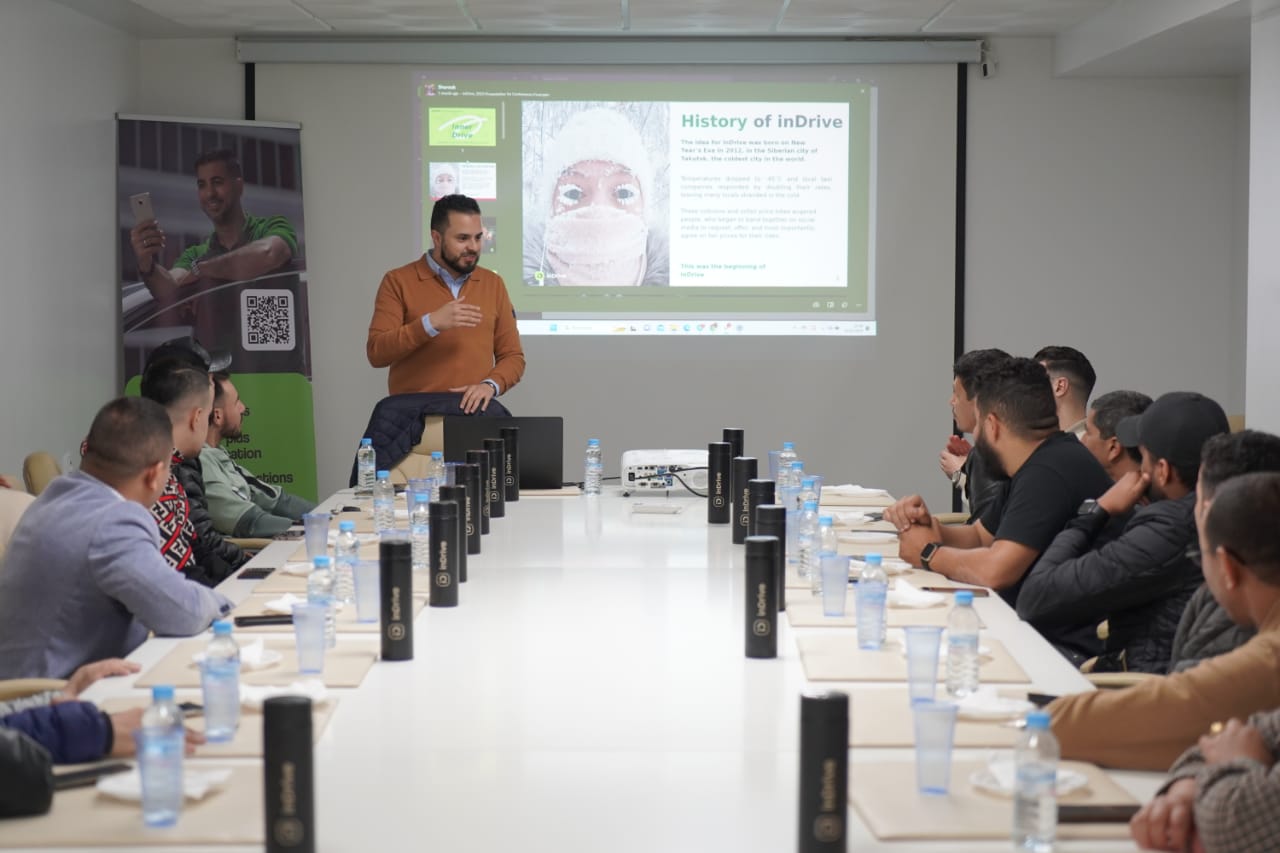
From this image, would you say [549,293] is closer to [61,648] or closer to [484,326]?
[484,326]

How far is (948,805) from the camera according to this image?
1.87 metres

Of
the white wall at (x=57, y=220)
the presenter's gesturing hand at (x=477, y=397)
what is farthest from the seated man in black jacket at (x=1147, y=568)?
the white wall at (x=57, y=220)

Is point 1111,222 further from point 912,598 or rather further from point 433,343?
point 912,598

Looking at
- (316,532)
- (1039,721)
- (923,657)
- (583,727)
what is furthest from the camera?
(316,532)

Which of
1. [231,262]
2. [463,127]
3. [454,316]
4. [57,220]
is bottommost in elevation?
[454,316]

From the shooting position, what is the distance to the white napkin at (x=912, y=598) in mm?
3217

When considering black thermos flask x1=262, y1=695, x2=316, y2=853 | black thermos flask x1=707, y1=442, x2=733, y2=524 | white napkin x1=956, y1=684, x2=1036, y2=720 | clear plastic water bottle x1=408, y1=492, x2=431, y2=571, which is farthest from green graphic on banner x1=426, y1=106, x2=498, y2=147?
black thermos flask x1=262, y1=695, x2=316, y2=853

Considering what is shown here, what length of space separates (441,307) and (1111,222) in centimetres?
406

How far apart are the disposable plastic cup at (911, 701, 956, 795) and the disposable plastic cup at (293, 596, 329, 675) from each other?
1.14 m

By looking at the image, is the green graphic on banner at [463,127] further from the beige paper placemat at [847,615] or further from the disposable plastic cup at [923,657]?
the disposable plastic cup at [923,657]

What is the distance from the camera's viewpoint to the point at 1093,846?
175 centimetres

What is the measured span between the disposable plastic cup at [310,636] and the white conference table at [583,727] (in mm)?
105

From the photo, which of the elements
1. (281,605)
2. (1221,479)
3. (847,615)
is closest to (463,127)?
(281,605)

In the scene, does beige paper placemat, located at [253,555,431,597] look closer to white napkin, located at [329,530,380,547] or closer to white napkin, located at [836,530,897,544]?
white napkin, located at [329,530,380,547]
